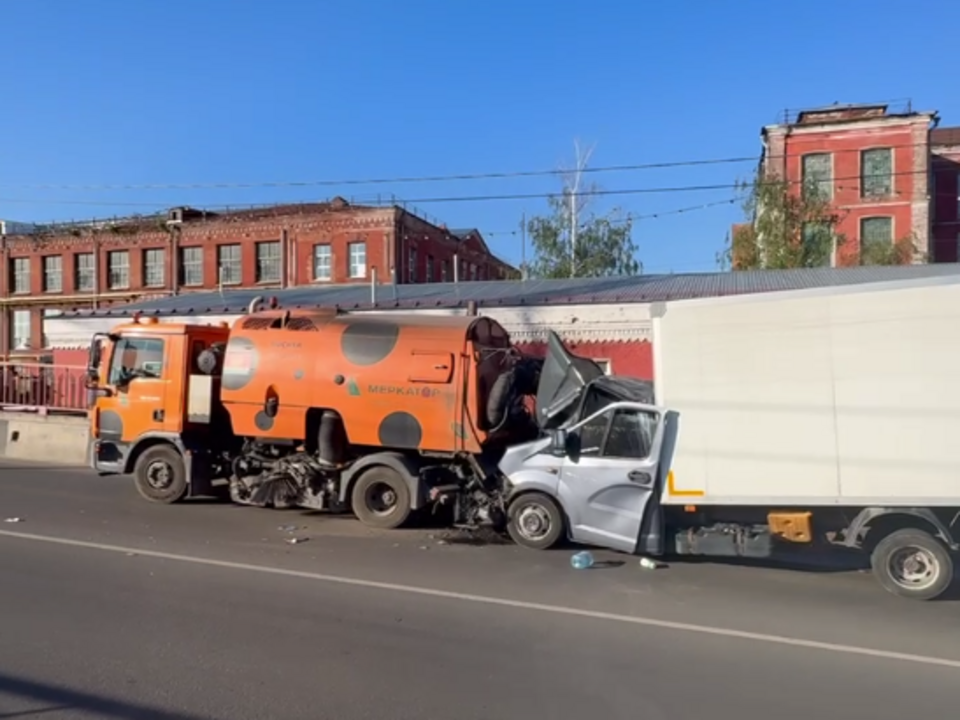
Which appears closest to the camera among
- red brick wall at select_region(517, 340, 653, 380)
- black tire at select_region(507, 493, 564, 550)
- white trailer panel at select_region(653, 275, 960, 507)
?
white trailer panel at select_region(653, 275, 960, 507)

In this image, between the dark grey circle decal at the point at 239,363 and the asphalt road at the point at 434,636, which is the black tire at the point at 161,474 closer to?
the dark grey circle decal at the point at 239,363

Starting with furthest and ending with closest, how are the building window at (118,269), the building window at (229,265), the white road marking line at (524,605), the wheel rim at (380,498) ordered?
the building window at (118,269) < the building window at (229,265) < the wheel rim at (380,498) < the white road marking line at (524,605)

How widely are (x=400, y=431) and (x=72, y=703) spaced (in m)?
6.24

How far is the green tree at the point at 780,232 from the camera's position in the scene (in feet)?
105

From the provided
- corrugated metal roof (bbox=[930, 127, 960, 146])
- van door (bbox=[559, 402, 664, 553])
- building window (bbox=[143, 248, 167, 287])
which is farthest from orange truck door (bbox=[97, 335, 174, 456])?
corrugated metal roof (bbox=[930, 127, 960, 146])

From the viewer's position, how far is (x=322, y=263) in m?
40.5

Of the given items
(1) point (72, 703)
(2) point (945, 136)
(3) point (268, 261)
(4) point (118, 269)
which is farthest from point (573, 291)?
(2) point (945, 136)

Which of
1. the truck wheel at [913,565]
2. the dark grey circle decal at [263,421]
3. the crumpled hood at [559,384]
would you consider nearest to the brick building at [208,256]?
the dark grey circle decal at [263,421]

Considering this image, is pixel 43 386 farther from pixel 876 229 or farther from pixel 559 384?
pixel 876 229

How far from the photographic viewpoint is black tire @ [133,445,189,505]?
39.5 feet

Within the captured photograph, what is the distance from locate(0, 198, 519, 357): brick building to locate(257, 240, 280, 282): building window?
52 mm

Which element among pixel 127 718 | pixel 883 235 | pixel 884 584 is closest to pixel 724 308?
pixel 884 584

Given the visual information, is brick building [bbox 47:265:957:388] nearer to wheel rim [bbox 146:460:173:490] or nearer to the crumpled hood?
the crumpled hood

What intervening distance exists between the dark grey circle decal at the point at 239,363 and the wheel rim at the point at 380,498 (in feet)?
8.05
